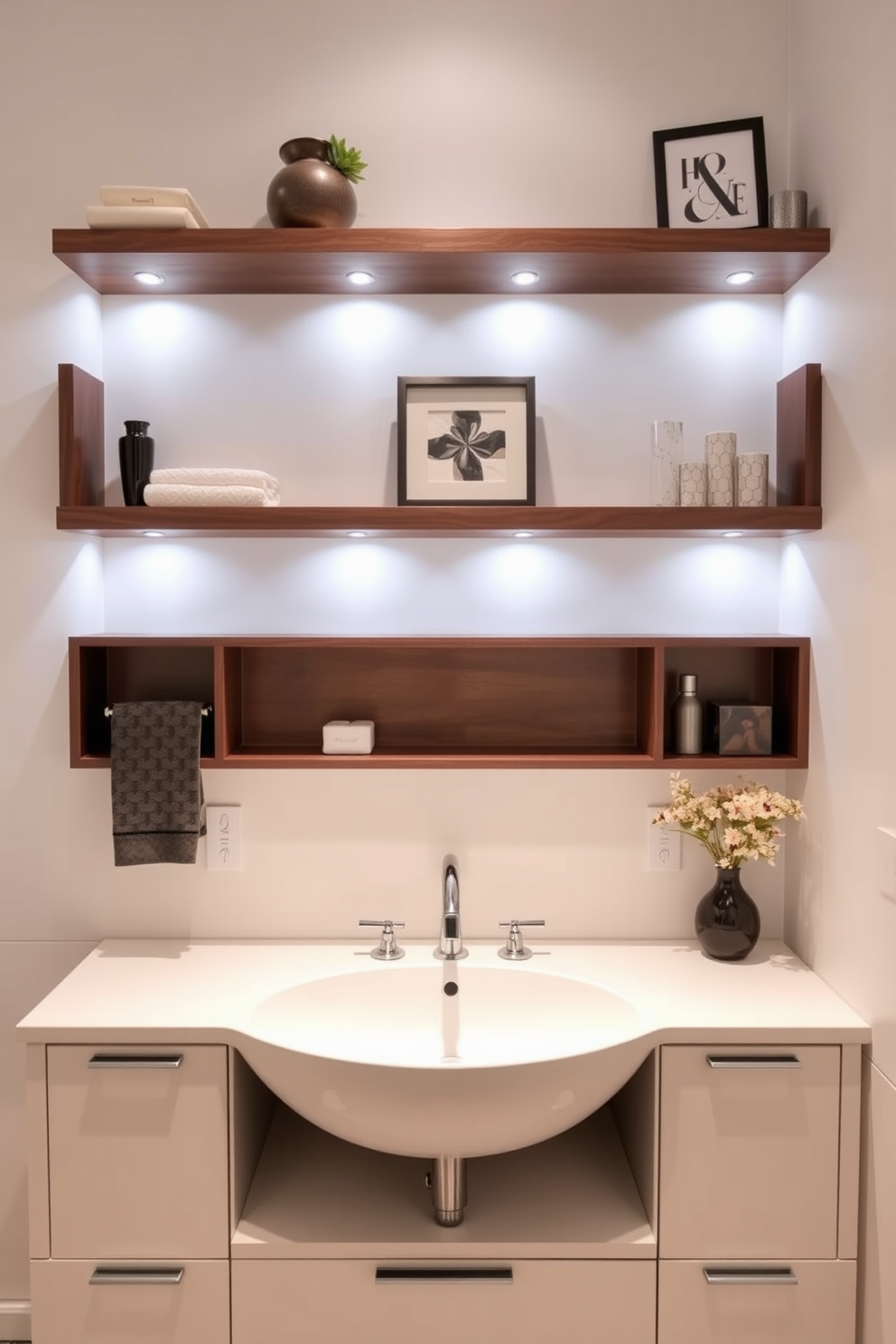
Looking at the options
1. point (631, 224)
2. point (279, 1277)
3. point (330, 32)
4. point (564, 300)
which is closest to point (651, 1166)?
point (279, 1277)

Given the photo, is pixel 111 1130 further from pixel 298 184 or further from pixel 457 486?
pixel 298 184

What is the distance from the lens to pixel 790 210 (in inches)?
71.6

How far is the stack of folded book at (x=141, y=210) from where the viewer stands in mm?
1767

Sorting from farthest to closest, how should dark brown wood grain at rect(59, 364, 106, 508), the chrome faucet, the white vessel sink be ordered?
Answer: dark brown wood grain at rect(59, 364, 106, 508), the chrome faucet, the white vessel sink

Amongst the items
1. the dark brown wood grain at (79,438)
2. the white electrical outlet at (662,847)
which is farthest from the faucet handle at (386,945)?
the dark brown wood grain at (79,438)

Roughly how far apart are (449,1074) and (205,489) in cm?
113

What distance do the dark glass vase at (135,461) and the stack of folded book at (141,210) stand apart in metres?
0.37

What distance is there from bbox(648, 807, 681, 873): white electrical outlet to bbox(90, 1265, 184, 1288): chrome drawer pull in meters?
1.16

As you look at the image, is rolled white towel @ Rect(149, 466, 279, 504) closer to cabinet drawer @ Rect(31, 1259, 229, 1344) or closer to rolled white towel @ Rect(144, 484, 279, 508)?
rolled white towel @ Rect(144, 484, 279, 508)

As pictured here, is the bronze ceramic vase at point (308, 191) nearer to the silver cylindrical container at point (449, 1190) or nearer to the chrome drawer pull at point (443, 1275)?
the silver cylindrical container at point (449, 1190)

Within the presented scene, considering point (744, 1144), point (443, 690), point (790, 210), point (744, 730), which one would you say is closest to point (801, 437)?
point (790, 210)

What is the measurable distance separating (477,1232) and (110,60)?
93.4 inches

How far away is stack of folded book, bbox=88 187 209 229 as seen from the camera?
1767mm

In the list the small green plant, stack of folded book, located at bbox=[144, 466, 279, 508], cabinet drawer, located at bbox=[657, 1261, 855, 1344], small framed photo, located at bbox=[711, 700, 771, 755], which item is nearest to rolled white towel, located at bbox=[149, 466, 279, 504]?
stack of folded book, located at bbox=[144, 466, 279, 508]
